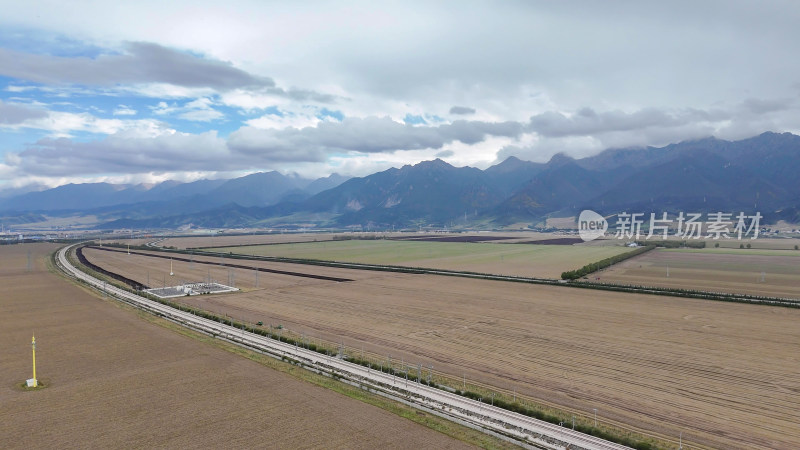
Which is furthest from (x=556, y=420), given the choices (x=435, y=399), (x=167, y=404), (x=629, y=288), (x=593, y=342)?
(x=629, y=288)

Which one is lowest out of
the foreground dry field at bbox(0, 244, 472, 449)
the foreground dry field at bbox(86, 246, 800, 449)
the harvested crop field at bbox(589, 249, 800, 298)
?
the harvested crop field at bbox(589, 249, 800, 298)

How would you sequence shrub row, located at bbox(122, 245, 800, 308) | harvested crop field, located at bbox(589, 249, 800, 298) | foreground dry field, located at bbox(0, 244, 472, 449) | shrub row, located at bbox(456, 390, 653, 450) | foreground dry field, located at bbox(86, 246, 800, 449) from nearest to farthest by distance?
1. foreground dry field, located at bbox(0, 244, 472, 449)
2. shrub row, located at bbox(456, 390, 653, 450)
3. foreground dry field, located at bbox(86, 246, 800, 449)
4. shrub row, located at bbox(122, 245, 800, 308)
5. harvested crop field, located at bbox(589, 249, 800, 298)

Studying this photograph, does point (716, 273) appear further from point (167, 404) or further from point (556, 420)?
point (167, 404)

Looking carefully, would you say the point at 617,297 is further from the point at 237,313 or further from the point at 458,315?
the point at 237,313

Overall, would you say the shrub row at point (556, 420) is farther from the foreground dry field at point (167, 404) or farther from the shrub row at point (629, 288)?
the shrub row at point (629, 288)

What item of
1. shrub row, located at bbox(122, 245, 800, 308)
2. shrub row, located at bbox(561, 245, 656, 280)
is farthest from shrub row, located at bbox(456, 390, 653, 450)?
shrub row, located at bbox(561, 245, 656, 280)

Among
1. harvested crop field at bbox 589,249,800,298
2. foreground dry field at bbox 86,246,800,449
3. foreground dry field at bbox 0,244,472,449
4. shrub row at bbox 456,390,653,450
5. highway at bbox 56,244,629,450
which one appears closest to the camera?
foreground dry field at bbox 0,244,472,449

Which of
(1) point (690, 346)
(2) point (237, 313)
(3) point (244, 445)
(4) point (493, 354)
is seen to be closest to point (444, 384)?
(4) point (493, 354)

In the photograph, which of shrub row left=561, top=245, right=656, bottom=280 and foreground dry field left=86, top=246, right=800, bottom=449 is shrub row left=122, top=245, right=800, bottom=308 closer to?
foreground dry field left=86, top=246, right=800, bottom=449
